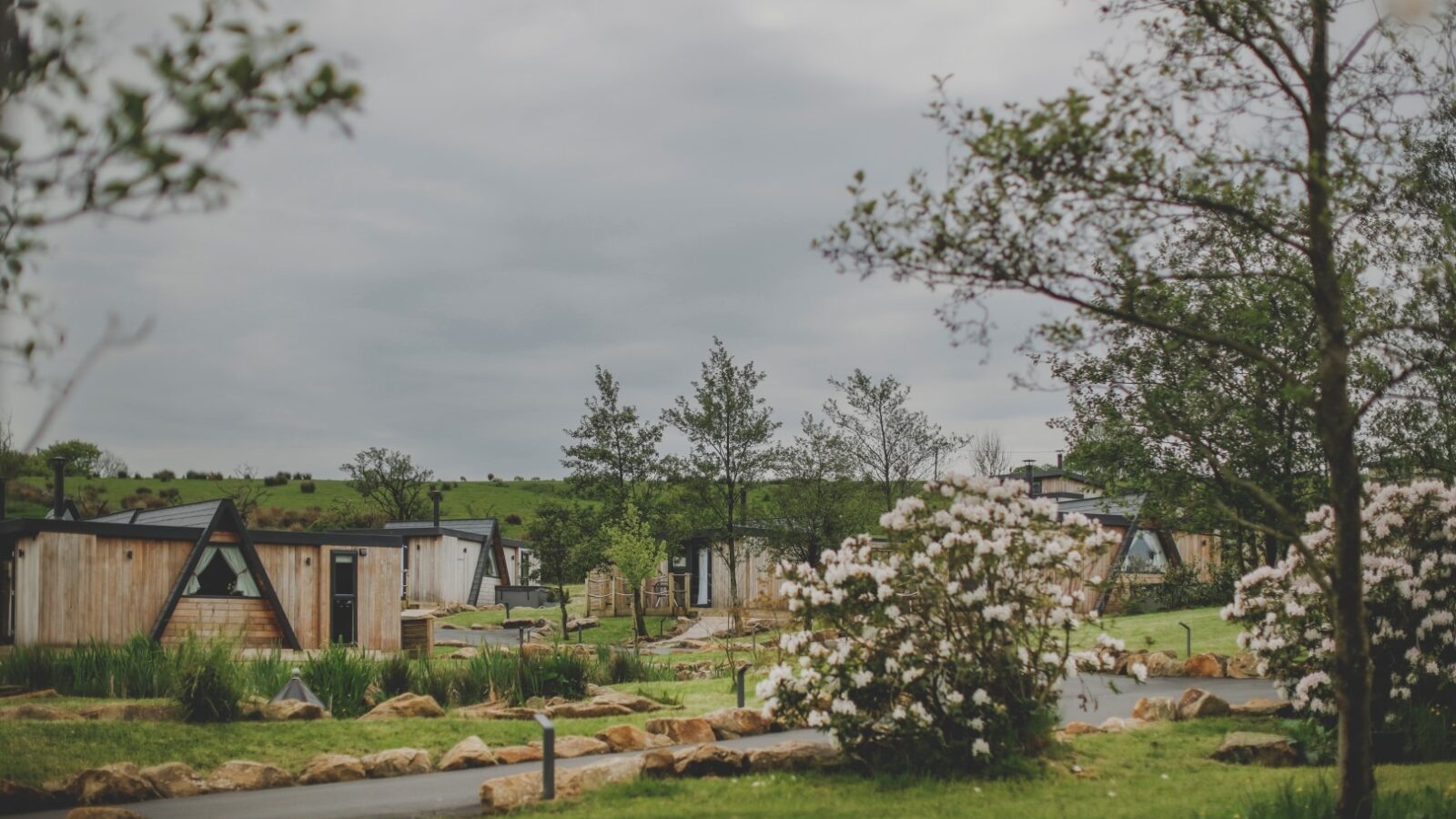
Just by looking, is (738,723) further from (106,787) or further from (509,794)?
(106,787)

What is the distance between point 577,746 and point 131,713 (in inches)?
200

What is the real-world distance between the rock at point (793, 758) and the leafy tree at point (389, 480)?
191ft

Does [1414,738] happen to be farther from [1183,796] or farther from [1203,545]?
[1203,545]

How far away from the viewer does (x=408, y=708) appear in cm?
1376

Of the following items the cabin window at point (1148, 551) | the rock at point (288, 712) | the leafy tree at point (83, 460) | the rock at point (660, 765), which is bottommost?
the rock at point (288, 712)

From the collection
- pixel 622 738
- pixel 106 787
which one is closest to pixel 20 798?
pixel 106 787

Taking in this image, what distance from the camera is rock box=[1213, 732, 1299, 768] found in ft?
32.9

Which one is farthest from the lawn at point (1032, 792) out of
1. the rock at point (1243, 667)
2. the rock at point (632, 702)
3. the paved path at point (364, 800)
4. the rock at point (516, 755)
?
the rock at point (1243, 667)

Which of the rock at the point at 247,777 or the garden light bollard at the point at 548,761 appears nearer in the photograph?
the garden light bollard at the point at 548,761

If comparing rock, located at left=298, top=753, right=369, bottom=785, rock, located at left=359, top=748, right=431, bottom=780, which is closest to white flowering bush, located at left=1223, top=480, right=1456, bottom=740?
rock, located at left=359, top=748, right=431, bottom=780

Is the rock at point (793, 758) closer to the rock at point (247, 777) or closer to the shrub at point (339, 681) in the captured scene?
the rock at point (247, 777)

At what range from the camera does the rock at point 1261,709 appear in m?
12.6

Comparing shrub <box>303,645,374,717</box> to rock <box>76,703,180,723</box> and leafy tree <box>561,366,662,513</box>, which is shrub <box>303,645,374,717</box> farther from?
leafy tree <box>561,366,662,513</box>

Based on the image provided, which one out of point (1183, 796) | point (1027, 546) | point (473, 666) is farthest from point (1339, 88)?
point (473, 666)
